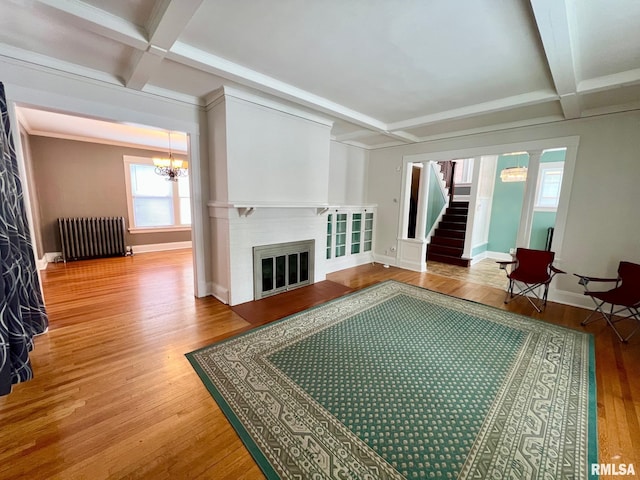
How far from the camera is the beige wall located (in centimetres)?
526

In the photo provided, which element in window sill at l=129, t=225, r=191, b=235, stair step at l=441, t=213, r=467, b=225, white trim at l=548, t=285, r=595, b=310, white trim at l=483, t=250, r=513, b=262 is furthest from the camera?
stair step at l=441, t=213, r=467, b=225

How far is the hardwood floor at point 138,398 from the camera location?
142 centimetres

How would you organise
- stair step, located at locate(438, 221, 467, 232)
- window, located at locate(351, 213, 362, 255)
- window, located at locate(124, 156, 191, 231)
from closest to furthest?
window, located at locate(351, 213, 362, 255)
window, located at locate(124, 156, 191, 231)
stair step, located at locate(438, 221, 467, 232)

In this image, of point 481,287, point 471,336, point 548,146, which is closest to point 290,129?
point 471,336

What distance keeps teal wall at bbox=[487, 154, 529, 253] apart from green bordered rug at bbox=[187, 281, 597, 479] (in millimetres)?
4044

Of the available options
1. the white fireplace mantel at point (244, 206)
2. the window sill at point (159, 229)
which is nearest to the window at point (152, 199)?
the window sill at point (159, 229)

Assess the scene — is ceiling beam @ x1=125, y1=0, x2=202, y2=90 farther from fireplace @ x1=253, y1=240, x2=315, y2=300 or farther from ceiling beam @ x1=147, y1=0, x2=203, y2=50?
fireplace @ x1=253, y1=240, x2=315, y2=300

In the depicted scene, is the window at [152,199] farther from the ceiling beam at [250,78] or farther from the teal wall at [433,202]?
the teal wall at [433,202]

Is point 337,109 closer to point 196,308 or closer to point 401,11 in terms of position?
point 401,11

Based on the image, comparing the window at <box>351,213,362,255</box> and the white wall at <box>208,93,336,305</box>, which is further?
the window at <box>351,213,362,255</box>

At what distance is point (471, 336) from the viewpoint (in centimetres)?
281

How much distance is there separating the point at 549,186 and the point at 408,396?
6.47m

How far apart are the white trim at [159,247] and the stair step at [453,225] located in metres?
7.00

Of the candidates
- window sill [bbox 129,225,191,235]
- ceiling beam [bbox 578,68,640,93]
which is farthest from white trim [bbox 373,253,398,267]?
window sill [bbox 129,225,191,235]
